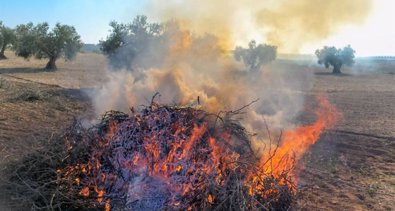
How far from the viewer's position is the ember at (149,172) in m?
6.04

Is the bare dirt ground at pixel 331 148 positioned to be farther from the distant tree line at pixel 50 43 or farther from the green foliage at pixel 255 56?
the distant tree line at pixel 50 43

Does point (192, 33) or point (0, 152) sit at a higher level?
point (192, 33)

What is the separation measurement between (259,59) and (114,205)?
21.8m

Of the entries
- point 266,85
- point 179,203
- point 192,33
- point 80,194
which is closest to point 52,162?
point 80,194


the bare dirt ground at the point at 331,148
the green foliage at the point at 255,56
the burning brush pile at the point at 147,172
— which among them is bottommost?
the bare dirt ground at the point at 331,148

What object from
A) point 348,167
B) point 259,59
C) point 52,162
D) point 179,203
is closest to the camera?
point 179,203

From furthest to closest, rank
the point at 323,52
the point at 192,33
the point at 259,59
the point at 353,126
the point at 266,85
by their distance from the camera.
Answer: the point at 323,52
the point at 259,59
the point at 266,85
the point at 353,126
the point at 192,33

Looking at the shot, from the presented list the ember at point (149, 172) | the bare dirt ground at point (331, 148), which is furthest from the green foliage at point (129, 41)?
the ember at point (149, 172)

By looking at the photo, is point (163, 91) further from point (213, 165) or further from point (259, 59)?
point (259, 59)

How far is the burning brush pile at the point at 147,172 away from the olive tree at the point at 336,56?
5659 cm

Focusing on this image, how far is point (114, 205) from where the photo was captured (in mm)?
6082

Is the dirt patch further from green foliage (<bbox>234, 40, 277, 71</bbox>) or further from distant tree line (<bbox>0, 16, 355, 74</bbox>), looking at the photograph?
green foliage (<bbox>234, 40, 277, 71</bbox>)

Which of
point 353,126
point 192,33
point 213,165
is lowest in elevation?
point 353,126

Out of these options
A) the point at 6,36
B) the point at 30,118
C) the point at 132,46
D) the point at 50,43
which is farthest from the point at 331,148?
the point at 6,36
